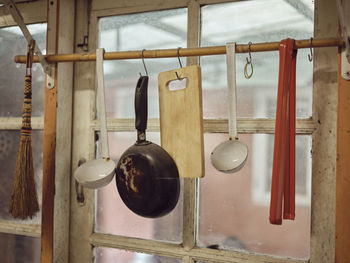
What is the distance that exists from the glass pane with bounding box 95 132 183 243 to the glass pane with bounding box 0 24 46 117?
1.13 ft

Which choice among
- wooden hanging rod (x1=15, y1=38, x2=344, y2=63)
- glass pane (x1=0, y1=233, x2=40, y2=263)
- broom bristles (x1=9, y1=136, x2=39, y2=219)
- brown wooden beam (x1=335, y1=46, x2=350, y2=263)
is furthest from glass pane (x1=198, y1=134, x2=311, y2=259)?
glass pane (x1=0, y1=233, x2=40, y2=263)

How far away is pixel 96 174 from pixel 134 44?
47cm

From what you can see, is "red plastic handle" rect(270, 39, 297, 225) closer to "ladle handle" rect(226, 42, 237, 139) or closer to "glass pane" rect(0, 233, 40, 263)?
"ladle handle" rect(226, 42, 237, 139)

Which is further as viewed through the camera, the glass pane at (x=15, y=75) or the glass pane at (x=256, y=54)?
the glass pane at (x=15, y=75)

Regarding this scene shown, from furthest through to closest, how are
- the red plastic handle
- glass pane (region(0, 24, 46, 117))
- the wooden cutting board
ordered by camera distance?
glass pane (region(0, 24, 46, 117))
the wooden cutting board
the red plastic handle

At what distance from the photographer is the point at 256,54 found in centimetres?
111

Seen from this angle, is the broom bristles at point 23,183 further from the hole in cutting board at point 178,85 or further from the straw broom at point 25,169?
the hole in cutting board at point 178,85

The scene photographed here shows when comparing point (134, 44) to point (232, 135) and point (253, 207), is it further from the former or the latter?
point (253, 207)

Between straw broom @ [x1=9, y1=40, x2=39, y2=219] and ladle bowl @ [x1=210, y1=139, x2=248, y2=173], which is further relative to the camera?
straw broom @ [x1=9, y1=40, x2=39, y2=219]

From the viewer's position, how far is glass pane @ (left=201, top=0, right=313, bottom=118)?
1054mm

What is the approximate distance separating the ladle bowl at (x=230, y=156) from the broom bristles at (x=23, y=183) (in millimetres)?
564

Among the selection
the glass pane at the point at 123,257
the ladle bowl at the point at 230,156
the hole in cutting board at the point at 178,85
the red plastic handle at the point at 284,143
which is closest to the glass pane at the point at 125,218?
the glass pane at the point at 123,257

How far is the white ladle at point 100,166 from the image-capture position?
1061 millimetres

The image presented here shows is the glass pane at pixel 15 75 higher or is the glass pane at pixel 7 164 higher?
the glass pane at pixel 15 75
